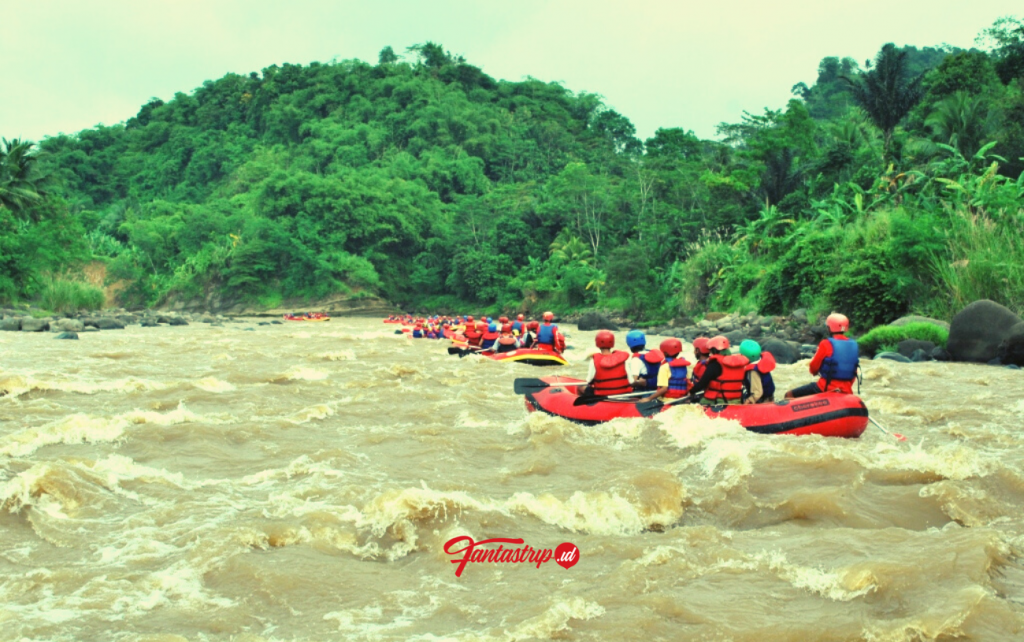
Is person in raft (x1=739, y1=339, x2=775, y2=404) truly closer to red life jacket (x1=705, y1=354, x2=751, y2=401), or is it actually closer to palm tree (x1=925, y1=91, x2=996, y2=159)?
red life jacket (x1=705, y1=354, x2=751, y2=401)

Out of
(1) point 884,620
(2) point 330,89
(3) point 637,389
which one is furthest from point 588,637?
(2) point 330,89

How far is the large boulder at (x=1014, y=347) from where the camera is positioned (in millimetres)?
13867

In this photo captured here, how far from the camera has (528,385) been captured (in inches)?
401

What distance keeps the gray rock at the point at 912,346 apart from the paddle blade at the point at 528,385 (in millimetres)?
8970

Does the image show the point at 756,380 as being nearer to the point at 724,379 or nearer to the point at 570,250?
the point at 724,379

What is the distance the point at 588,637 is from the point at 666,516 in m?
1.96

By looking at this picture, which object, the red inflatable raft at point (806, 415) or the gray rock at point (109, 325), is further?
the gray rock at point (109, 325)

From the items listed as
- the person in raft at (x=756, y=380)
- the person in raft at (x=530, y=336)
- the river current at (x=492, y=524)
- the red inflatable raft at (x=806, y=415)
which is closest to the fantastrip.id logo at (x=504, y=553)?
the river current at (x=492, y=524)

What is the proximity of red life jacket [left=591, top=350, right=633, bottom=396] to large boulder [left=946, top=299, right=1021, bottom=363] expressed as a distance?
895 centimetres

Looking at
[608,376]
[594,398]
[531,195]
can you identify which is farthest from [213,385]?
[531,195]

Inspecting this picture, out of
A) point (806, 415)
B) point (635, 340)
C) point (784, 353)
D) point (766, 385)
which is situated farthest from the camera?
point (784, 353)

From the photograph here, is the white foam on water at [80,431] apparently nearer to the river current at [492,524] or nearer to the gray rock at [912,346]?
the river current at [492,524]

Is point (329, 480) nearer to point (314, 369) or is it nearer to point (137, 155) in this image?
point (314, 369)

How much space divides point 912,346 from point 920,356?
0.75 metres
